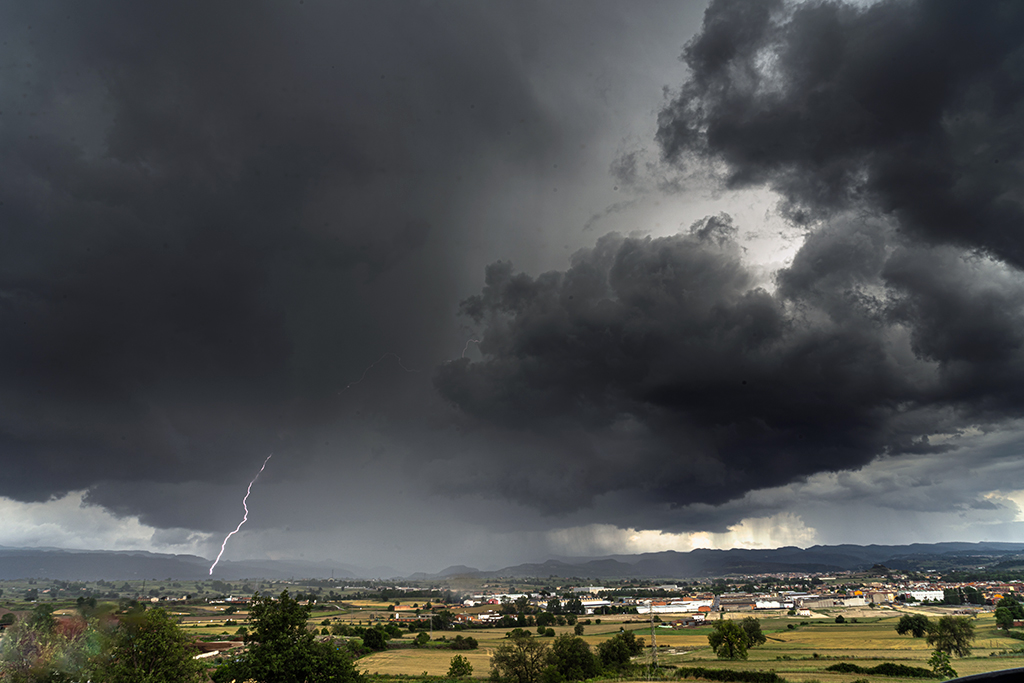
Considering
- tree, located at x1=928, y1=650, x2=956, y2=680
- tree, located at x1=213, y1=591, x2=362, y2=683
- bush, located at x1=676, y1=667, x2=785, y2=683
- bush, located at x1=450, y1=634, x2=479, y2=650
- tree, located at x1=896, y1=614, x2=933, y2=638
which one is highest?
tree, located at x1=213, y1=591, x2=362, y2=683

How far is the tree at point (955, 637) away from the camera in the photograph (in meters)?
84.4

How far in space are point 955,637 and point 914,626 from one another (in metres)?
27.2

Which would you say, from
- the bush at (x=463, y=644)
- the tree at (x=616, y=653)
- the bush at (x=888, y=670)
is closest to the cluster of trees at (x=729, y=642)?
the tree at (x=616, y=653)

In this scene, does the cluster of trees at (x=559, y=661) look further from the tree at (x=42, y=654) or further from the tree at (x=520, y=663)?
the tree at (x=42, y=654)

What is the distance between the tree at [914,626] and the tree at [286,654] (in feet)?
382

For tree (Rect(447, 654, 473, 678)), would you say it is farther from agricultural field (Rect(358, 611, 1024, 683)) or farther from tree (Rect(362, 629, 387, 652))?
tree (Rect(362, 629, 387, 652))

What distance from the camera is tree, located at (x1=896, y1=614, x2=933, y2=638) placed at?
104 metres

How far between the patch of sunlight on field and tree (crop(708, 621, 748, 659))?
4171cm

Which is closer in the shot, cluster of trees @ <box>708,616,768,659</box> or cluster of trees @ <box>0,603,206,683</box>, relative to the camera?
cluster of trees @ <box>0,603,206,683</box>

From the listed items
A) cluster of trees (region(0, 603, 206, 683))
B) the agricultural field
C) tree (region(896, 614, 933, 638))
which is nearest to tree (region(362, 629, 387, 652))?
the agricultural field

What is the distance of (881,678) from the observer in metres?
67.4

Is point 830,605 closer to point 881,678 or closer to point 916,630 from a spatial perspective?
point 916,630

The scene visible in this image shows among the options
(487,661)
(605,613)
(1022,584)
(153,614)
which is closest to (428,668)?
(487,661)

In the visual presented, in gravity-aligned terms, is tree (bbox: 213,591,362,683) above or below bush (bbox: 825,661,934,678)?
above
